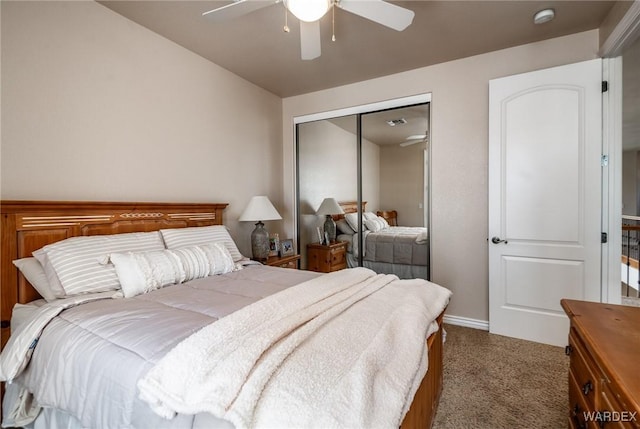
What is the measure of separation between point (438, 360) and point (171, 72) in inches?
119

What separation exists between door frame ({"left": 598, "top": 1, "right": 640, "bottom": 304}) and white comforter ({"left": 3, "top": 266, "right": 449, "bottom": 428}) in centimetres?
180

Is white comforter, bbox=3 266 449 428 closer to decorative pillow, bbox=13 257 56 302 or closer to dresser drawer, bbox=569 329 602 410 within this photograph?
decorative pillow, bbox=13 257 56 302

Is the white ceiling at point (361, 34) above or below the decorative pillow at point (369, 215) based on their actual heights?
above

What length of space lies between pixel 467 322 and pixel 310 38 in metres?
2.88

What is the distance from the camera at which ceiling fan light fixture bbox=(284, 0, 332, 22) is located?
148cm

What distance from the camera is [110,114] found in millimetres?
2160

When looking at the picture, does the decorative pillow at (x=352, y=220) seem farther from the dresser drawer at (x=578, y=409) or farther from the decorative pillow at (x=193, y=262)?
the dresser drawer at (x=578, y=409)

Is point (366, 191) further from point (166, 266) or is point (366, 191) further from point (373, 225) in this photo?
point (166, 266)

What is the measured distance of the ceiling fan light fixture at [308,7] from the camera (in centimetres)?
148

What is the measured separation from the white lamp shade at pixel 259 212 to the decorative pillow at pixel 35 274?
157 cm

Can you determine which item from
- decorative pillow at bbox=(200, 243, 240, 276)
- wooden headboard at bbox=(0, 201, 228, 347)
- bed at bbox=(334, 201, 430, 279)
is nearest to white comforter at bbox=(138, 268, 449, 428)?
decorative pillow at bbox=(200, 243, 240, 276)

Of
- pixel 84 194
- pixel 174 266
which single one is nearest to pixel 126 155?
pixel 84 194

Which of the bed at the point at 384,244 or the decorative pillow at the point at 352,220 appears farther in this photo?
the decorative pillow at the point at 352,220

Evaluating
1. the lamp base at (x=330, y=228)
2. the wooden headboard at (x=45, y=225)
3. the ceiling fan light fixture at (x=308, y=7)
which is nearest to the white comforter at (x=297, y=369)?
the wooden headboard at (x=45, y=225)
